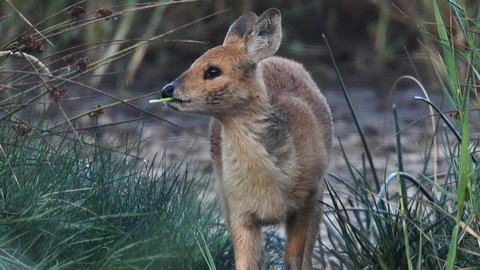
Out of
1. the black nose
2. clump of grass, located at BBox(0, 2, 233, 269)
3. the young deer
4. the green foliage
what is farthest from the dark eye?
the green foliage

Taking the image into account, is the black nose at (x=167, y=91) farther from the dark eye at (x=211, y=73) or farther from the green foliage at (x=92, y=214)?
the green foliage at (x=92, y=214)

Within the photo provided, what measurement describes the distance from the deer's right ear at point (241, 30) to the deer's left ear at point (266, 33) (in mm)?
32

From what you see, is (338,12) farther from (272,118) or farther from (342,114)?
(272,118)

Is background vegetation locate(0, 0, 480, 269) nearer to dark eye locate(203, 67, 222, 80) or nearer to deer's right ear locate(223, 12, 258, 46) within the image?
deer's right ear locate(223, 12, 258, 46)

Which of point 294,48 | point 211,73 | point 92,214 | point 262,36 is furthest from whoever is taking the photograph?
point 294,48

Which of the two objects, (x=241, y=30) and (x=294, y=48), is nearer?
(x=241, y=30)

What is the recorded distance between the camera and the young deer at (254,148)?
12.7 feet

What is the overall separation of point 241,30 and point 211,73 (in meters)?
0.34

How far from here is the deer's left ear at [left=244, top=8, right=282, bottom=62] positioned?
398 cm

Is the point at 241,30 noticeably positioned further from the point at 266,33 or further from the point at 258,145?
the point at 258,145

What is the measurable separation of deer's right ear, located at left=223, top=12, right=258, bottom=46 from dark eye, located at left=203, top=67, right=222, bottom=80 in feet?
0.78

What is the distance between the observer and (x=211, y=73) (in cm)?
384

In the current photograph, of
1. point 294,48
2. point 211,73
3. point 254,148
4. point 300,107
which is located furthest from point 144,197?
point 294,48

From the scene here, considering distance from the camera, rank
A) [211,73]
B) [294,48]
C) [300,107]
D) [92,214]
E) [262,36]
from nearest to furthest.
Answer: [92,214]
[211,73]
[262,36]
[300,107]
[294,48]
